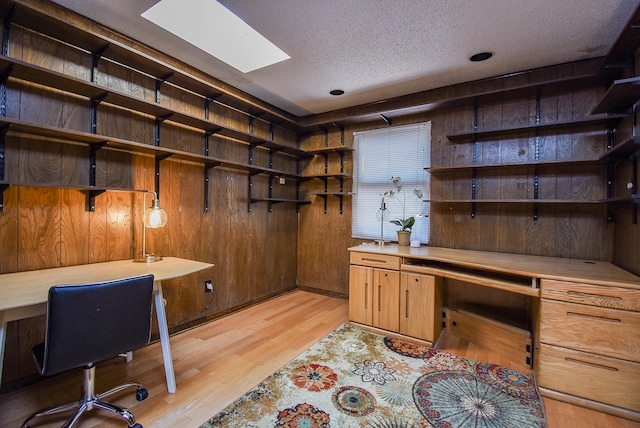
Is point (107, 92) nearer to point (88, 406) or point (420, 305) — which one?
point (88, 406)

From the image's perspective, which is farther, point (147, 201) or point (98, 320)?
point (147, 201)

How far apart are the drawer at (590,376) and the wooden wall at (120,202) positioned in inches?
114

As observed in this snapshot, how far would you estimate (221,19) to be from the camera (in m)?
2.19

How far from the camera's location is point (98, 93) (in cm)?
206

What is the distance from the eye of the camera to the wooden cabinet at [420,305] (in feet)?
8.41

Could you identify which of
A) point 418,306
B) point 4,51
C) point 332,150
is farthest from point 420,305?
point 4,51

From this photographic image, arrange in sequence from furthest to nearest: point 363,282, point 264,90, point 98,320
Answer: point 264,90, point 363,282, point 98,320

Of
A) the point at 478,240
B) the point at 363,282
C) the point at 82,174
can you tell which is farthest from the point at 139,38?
the point at 478,240

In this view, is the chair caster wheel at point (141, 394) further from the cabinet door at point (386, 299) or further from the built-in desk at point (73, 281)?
the cabinet door at point (386, 299)

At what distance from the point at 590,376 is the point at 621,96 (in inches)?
70.9

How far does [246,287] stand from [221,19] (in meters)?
2.72

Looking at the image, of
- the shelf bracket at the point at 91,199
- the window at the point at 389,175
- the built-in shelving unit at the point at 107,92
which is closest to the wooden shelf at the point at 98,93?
the built-in shelving unit at the point at 107,92

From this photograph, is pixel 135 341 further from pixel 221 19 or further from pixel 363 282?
pixel 221 19

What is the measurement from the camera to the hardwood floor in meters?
1.68
